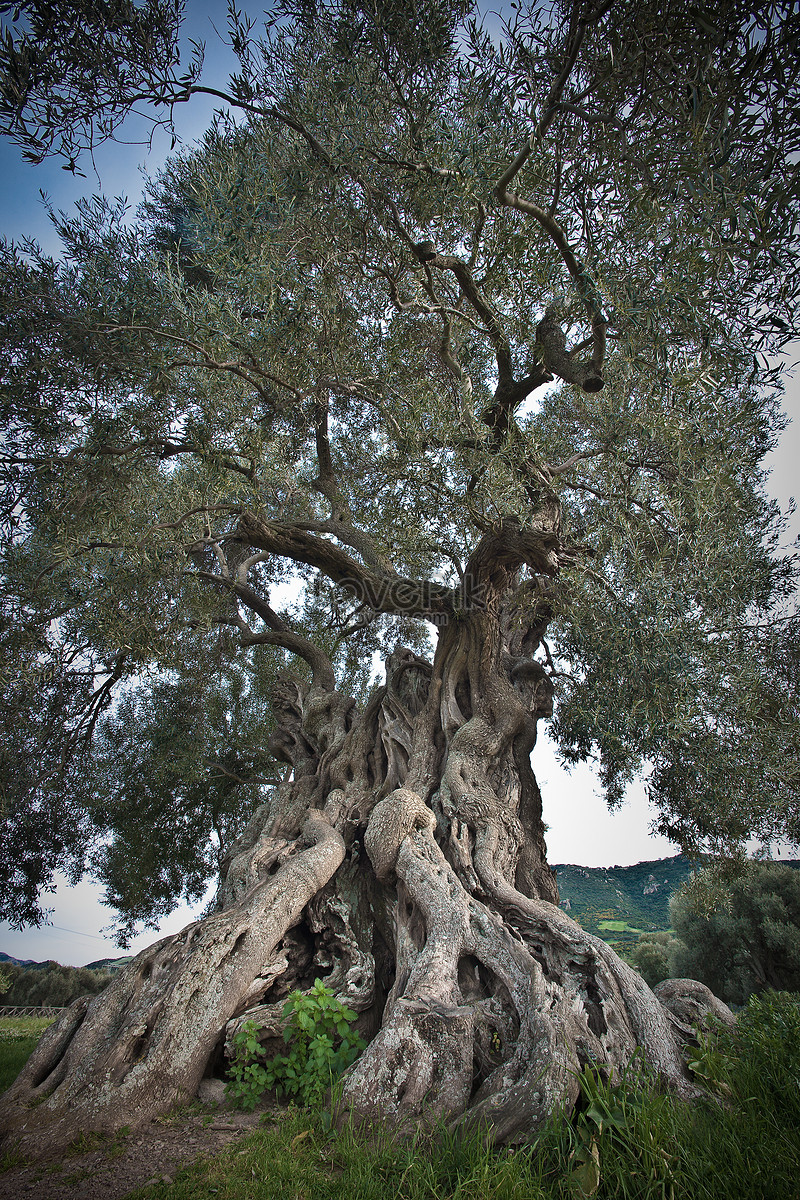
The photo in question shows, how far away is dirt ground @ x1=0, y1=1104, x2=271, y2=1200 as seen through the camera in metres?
2.90

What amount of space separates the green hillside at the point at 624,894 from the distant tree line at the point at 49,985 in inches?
562

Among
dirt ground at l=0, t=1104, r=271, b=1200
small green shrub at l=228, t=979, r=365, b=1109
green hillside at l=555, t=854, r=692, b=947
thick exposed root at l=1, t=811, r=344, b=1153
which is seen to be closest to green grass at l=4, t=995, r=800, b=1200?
dirt ground at l=0, t=1104, r=271, b=1200

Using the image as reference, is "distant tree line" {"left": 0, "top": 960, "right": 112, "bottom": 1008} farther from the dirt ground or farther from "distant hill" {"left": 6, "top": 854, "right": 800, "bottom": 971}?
the dirt ground

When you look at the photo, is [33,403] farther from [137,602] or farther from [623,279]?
[623,279]

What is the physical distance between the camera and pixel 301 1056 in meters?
4.23

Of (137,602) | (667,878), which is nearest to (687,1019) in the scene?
(137,602)

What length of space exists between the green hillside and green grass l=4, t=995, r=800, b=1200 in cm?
1603

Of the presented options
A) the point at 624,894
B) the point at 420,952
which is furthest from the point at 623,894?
the point at 420,952

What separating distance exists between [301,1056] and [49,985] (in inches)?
609

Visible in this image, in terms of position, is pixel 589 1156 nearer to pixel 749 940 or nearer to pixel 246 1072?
pixel 246 1072

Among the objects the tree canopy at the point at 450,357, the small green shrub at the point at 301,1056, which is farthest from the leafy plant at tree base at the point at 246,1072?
the tree canopy at the point at 450,357

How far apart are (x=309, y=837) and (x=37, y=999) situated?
13.9 m

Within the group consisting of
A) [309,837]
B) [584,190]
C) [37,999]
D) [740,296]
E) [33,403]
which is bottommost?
[37,999]

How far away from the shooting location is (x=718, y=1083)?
3.34 m
